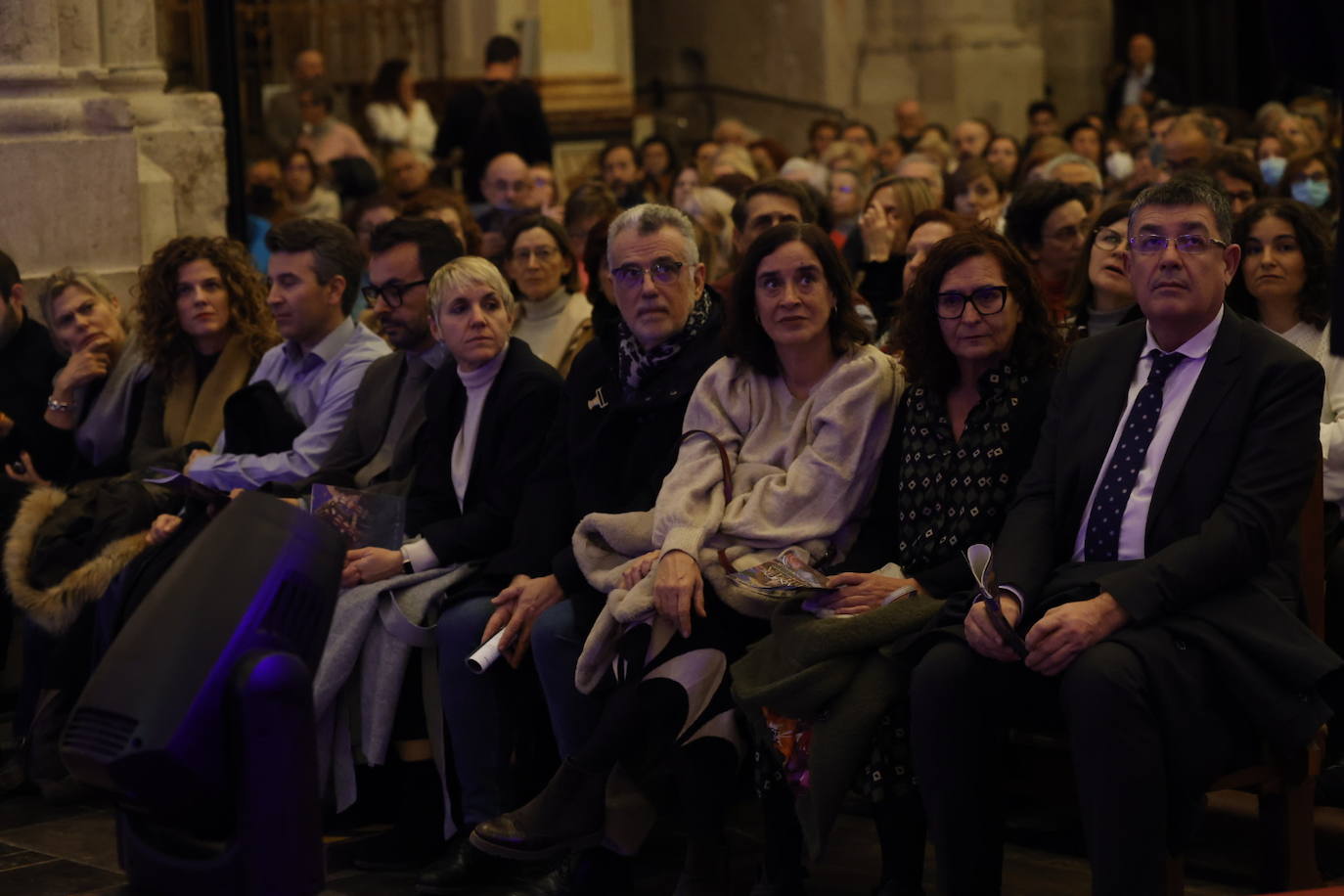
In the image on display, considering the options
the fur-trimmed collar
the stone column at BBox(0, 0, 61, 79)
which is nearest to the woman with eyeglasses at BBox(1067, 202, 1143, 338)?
the fur-trimmed collar

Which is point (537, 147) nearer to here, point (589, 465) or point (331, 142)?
point (331, 142)

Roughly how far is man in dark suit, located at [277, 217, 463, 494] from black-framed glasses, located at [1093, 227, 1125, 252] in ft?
6.16

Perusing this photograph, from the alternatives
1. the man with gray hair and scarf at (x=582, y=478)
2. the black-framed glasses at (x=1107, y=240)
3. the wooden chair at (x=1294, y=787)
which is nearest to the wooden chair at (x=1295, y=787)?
the wooden chair at (x=1294, y=787)

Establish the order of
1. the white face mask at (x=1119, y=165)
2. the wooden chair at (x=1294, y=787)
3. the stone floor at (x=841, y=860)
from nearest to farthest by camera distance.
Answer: the wooden chair at (x=1294, y=787) < the stone floor at (x=841, y=860) < the white face mask at (x=1119, y=165)

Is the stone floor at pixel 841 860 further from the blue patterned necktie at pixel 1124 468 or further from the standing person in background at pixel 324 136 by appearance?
the standing person in background at pixel 324 136

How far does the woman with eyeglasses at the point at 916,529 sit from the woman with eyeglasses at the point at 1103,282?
82 centimetres

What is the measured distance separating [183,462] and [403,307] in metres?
0.88

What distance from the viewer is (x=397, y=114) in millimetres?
14859

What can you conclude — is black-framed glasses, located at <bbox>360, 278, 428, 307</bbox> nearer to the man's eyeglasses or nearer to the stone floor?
the man's eyeglasses

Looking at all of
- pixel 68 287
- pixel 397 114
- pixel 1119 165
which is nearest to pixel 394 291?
pixel 68 287

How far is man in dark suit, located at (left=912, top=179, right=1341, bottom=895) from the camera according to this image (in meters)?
3.92

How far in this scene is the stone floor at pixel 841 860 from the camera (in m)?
4.67

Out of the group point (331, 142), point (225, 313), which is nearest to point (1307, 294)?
point (225, 313)

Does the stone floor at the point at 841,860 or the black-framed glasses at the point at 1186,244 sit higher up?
the black-framed glasses at the point at 1186,244
